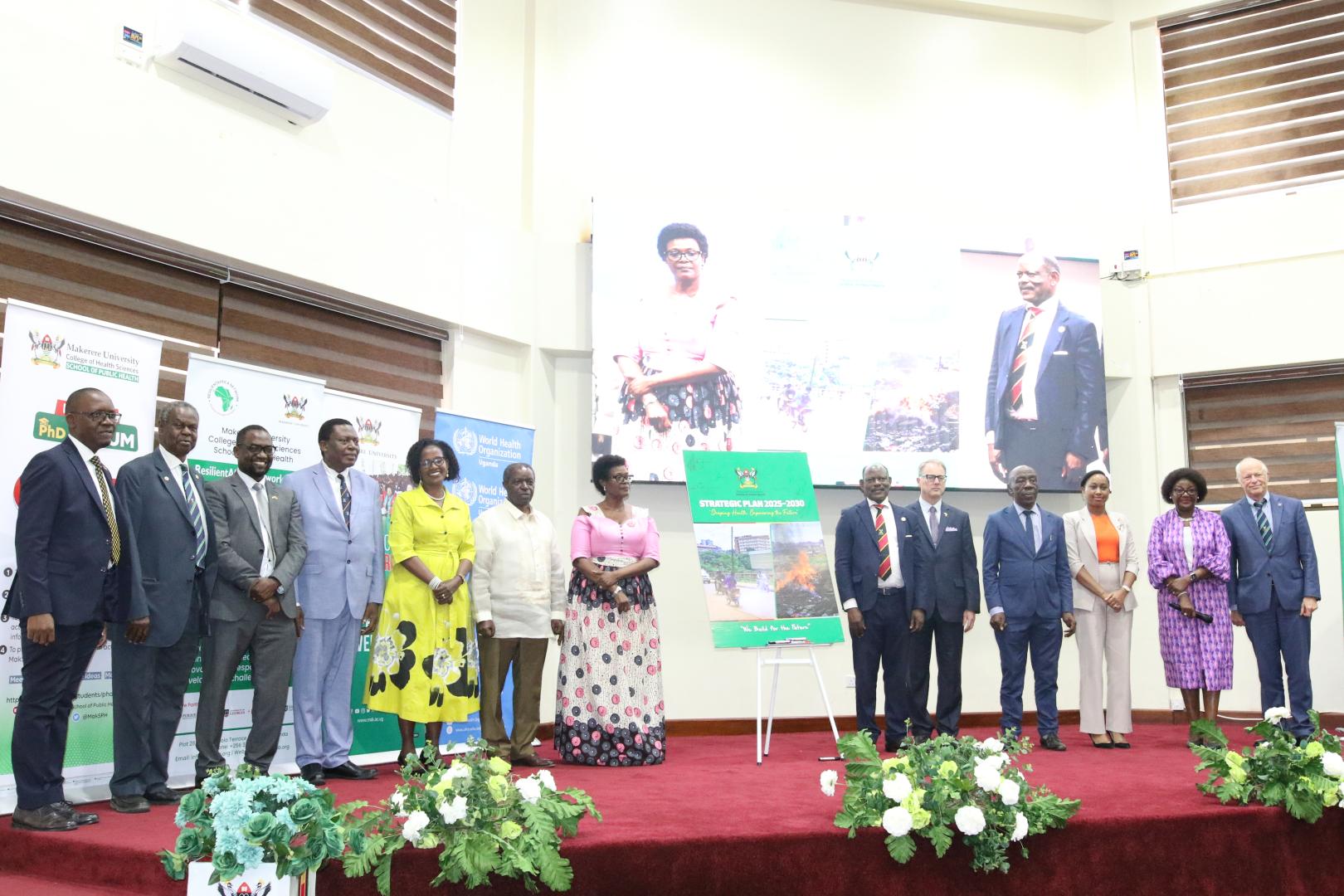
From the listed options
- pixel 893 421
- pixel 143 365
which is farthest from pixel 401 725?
pixel 893 421

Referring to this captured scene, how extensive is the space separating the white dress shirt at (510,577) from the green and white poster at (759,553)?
872mm

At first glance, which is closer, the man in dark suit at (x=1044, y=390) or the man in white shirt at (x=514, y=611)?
the man in white shirt at (x=514, y=611)

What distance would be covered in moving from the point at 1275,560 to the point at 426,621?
442cm

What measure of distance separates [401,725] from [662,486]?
2.77 m

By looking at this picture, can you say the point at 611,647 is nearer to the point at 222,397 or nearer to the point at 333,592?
the point at 333,592

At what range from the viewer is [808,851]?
11.6 ft

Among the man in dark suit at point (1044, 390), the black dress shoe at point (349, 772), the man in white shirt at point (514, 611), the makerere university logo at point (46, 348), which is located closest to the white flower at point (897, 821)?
the man in white shirt at point (514, 611)

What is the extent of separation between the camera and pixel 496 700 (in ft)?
17.8

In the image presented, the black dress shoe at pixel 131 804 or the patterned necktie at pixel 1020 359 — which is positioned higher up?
the patterned necktie at pixel 1020 359

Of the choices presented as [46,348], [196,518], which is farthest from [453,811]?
[46,348]

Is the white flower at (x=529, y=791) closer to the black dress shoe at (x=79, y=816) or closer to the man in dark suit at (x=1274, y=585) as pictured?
the black dress shoe at (x=79, y=816)

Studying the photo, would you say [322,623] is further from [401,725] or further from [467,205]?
[467,205]

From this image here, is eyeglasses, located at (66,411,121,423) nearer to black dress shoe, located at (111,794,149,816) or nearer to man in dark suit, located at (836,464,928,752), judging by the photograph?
black dress shoe, located at (111,794,149,816)

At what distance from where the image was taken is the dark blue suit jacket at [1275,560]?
610 cm
